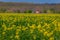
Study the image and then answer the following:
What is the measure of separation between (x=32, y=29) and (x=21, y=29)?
230 millimetres

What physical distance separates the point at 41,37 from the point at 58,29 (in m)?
0.72

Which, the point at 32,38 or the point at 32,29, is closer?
the point at 32,38

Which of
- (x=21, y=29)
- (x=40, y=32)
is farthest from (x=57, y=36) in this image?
(x=21, y=29)

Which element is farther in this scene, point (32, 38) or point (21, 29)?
point (21, 29)

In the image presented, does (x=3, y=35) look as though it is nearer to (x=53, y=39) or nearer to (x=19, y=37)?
(x=19, y=37)

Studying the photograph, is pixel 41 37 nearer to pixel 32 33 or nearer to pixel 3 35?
pixel 32 33

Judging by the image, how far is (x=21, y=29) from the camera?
253 inches

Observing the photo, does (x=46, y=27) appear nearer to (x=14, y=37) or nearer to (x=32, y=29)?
(x=32, y=29)

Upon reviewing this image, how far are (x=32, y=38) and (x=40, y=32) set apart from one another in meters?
0.35

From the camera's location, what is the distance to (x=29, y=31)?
249 inches

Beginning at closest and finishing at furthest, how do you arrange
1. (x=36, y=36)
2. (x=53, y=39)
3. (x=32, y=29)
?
(x=53, y=39)
(x=36, y=36)
(x=32, y=29)

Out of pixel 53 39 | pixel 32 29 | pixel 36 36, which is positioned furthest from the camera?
pixel 32 29

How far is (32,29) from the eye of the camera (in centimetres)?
642

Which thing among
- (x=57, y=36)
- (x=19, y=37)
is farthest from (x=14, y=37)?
(x=57, y=36)
